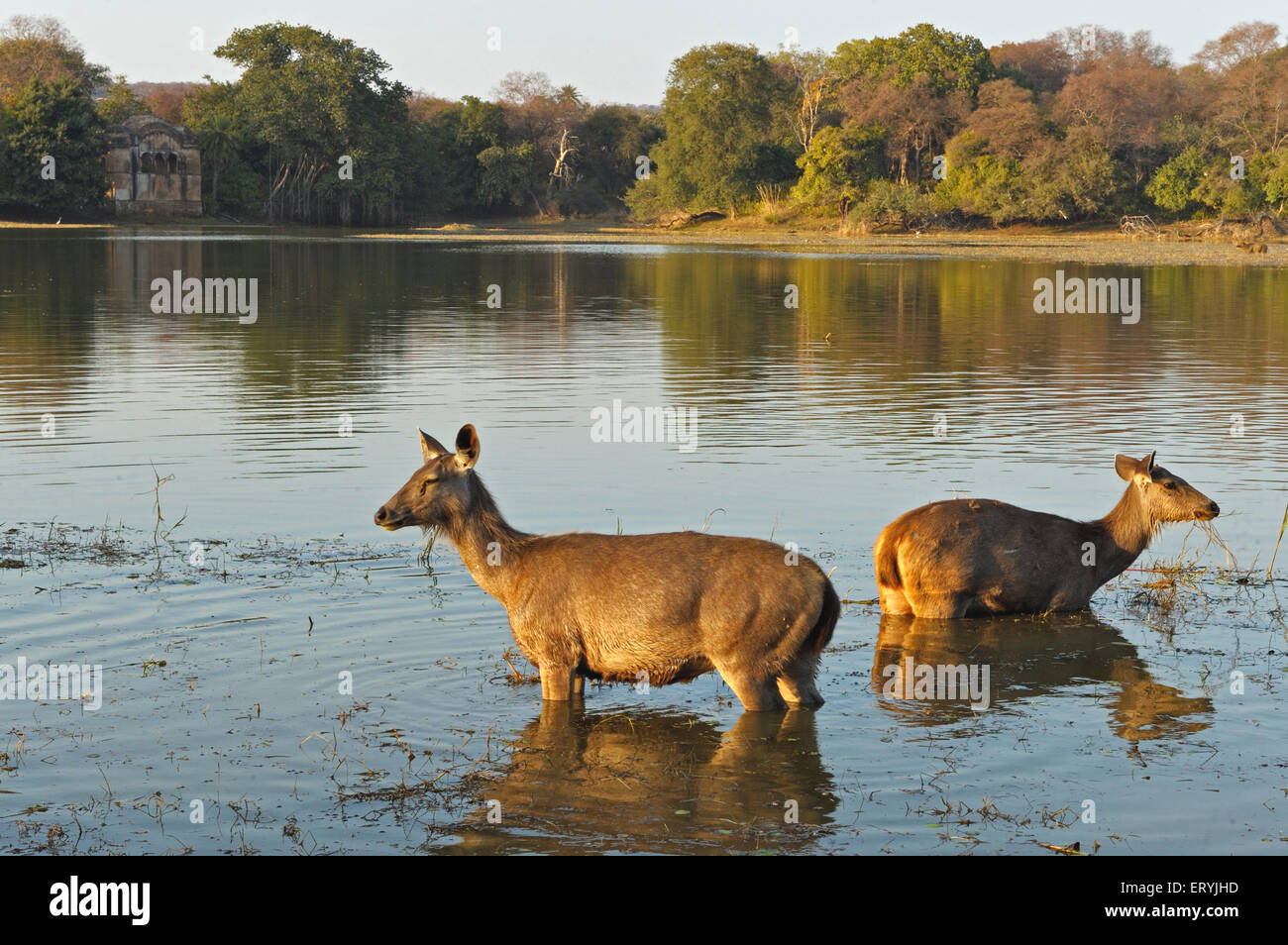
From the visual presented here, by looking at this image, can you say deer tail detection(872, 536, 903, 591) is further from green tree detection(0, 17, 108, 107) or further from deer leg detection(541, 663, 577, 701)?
green tree detection(0, 17, 108, 107)

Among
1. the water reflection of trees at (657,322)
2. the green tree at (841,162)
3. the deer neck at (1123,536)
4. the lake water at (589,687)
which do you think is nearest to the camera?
the lake water at (589,687)

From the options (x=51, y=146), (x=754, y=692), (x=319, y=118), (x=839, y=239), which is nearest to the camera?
(x=754, y=692)

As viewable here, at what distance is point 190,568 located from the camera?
1152cm

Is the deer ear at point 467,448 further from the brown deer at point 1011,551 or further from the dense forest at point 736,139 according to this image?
the dense forest at point 736,139

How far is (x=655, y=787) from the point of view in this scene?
7445 mm

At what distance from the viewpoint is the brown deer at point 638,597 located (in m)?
8.03

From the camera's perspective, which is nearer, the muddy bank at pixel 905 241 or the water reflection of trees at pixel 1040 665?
the water reflection of trees at pixel 1040 665

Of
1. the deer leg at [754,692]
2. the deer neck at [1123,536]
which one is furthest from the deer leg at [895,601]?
the deer leg at [754,692]

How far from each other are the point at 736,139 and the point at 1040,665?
94.9 m

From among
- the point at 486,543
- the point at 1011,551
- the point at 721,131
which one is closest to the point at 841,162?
the point at 721,131

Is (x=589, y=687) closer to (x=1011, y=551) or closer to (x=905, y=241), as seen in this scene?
(x=1011, y=551)
